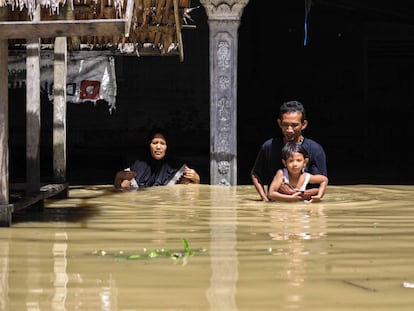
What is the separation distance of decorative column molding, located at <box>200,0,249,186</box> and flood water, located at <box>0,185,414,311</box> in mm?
2521

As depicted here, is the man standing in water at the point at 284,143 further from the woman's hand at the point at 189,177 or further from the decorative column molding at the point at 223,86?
the decorative column molding at the point at 223,86

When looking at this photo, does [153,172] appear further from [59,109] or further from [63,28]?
[63,28]

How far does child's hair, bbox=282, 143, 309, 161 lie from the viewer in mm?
8719

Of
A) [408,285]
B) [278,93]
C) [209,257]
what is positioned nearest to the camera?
[408,285]

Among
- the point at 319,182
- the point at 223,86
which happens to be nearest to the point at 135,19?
the point at 319,182

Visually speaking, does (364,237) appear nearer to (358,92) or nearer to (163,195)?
(163,195)

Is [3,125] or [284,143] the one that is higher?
[3,125]

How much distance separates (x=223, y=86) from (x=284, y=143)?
2737 mm

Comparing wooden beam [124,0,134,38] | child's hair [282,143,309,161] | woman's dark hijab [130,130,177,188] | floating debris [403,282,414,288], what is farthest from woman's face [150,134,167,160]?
floating debris [403,282,414,288]

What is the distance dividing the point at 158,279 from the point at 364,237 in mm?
1992

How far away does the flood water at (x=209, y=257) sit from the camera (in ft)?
14.7

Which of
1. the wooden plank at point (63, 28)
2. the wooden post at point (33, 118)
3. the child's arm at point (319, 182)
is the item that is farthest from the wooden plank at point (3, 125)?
the child's arm at point (319, 182)

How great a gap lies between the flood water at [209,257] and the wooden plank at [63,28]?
130 cm

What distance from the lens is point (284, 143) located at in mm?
9023
